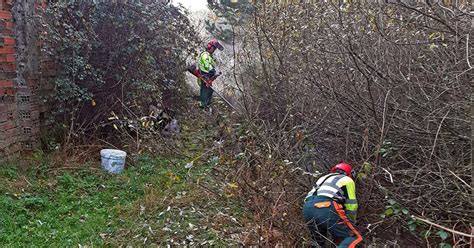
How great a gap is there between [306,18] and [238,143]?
2.16 meters

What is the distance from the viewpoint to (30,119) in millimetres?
7254

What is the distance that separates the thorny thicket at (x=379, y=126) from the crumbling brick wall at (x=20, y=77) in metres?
3.26

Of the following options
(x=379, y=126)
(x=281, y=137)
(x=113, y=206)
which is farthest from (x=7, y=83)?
(x=379, y=126)

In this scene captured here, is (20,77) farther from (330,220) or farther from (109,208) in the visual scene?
(330,220)

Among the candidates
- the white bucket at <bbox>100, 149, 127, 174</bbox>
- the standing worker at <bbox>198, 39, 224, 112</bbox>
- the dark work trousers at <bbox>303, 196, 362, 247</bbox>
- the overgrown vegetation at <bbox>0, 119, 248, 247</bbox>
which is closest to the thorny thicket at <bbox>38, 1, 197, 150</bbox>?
the white bucket at <bbox>100, 149, 127, 174</bbox>

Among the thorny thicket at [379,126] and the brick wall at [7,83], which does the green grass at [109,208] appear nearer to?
the brick wall at [7,83]

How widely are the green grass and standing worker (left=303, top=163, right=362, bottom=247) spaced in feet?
3.13

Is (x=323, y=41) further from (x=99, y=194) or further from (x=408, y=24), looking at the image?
(x=99, y=194)

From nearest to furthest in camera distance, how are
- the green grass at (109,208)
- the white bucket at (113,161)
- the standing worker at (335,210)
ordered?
the standing worker at (335,210)
the green grass at (109,208)
the white bucket at (113,161)

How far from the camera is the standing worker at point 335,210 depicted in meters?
4.77

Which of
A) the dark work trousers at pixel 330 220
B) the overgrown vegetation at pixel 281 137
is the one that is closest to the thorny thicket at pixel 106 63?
the overgrown vegetation at pixel 281 137

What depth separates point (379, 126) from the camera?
5035 mm

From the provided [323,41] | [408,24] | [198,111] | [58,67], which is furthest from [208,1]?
[408,24]

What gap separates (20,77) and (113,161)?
1.80m
